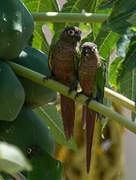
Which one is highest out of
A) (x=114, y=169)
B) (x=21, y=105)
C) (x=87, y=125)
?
(x=21, y=105)

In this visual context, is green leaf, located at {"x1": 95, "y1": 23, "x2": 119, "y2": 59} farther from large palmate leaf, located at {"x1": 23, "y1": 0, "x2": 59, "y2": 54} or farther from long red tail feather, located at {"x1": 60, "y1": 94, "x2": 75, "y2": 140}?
long red tail feather, located at {"x1": 60, "y1": 94, "x2": 75, "y2": 140}

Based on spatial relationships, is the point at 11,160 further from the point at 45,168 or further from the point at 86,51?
the point at 86,51

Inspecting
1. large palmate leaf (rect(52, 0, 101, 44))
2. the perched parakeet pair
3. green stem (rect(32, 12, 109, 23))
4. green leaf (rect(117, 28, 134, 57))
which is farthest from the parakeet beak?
green leaf (rect(117, 28, 134, 57))

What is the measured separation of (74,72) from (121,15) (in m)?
0.58

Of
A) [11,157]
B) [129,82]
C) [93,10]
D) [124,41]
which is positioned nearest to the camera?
[11,157]

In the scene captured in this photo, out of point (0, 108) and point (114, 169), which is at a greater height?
point (0, 108)

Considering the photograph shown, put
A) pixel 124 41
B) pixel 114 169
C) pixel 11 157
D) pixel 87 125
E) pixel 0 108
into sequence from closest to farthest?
pixel 11 157 → pixel 124 41 → pixel 0 108 → pixel 87 125 → pixel 114 169

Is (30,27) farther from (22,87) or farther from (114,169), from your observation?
(114,169)

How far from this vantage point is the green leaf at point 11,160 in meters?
0.72

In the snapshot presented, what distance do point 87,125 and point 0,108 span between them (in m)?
0.34

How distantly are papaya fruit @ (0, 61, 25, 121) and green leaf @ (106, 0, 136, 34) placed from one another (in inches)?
14.6

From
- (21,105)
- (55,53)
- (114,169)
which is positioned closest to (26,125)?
(21,105)

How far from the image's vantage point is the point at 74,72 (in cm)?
173

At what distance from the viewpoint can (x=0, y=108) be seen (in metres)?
1.40
